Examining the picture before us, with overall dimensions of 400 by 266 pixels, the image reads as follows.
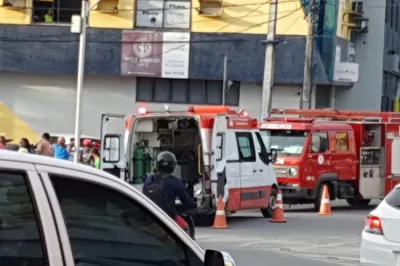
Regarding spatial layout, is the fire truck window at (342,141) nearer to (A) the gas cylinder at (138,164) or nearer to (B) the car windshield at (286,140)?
(B) the car windshield at (286,140)

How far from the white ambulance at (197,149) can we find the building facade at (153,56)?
1962cm

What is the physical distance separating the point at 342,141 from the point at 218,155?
7.60 m

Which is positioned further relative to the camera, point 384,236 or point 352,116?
point 352,116

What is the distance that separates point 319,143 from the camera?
26.0 metres

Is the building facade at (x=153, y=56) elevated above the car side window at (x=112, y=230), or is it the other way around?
the building facade at (x=153, y=56)

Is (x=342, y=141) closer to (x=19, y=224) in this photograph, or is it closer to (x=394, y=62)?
(x=394, y=62)

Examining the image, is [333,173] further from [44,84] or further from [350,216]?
[44,84]

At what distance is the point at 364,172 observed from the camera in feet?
90.6

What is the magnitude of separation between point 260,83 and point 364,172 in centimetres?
A: 1418

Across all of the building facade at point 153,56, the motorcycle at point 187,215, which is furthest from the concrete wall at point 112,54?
the motorcycle at point 187,215

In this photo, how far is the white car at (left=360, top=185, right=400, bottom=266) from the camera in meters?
10.9

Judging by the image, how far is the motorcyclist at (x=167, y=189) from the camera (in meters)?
11.7

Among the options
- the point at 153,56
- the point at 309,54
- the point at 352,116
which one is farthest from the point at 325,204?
the point at 153,56

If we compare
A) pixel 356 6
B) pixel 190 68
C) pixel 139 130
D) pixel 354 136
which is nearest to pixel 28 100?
pixel 190 68
